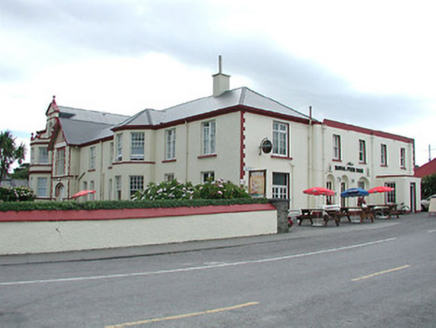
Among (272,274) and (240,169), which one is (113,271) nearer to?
(272,274)

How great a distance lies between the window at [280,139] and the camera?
1039 inches

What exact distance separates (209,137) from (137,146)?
6.79 meters

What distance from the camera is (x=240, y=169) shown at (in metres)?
24.2

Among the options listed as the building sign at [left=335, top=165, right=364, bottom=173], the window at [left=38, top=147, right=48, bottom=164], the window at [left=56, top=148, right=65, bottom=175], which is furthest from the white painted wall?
the window at [left=38, top=147, right=48, bottom=164]

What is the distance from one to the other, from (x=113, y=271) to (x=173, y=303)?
12.6 ft

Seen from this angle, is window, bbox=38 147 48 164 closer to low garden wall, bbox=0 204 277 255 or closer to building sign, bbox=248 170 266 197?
building sign, bbox=248 170 266 197

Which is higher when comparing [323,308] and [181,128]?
[181,128]

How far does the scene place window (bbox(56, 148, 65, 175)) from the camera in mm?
42656

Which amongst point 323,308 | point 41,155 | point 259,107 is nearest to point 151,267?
point 323,308

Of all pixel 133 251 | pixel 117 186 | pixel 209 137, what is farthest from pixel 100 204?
pixel 117 186

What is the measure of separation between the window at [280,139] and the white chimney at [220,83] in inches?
207

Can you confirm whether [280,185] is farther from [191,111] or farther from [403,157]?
[403,157]

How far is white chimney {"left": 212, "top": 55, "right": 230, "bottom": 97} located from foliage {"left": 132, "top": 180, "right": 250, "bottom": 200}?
1118 cm

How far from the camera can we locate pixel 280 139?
26688mm
